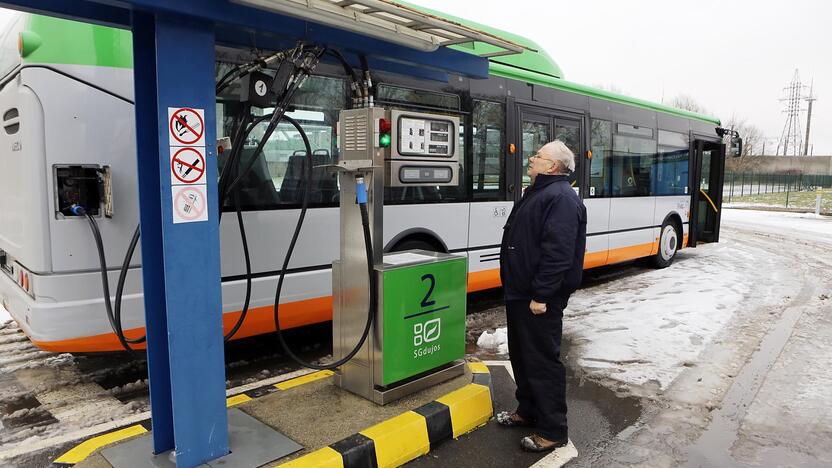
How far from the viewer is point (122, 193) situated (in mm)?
4375

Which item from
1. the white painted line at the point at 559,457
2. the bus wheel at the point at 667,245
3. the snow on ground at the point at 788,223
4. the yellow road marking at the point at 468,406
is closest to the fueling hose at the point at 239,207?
the yellow road marking at the point at 468,406

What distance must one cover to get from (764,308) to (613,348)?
332 cm

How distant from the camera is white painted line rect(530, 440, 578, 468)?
3639 mm

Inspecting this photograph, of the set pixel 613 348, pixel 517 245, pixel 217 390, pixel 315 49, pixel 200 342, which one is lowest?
pixel 613 348

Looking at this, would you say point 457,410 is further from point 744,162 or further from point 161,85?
point 744,162

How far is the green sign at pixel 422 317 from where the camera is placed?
3928 mm

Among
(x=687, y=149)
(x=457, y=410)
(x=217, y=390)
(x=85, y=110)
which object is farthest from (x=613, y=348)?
(x=687, y=149)

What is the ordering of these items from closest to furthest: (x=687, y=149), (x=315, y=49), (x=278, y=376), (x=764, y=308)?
1. (x=315, y=49)
2. (x=278, y=376)
3. (x=764, y=308)
4. (x=687, y=149)

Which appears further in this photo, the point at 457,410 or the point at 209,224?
the point at 457,410

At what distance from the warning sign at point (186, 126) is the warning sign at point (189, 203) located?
0.75ft

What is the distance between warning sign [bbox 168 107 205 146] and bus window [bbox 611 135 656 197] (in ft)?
26.6

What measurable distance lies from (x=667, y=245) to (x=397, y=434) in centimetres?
964

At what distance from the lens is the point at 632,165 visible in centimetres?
1020

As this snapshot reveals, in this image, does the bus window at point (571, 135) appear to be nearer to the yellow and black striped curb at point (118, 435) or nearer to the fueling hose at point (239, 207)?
the fueling hose at point (239, 207)
